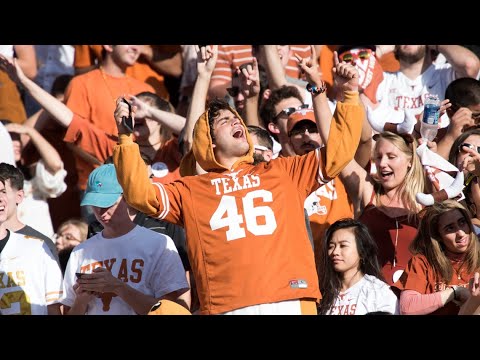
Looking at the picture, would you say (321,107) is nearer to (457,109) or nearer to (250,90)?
(250,90)

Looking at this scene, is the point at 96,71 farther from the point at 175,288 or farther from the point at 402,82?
the point at 175,288

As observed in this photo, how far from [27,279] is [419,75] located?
3696mm

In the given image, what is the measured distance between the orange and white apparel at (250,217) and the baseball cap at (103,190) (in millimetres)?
679

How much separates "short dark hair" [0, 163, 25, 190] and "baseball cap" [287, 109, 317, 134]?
70.6 inches

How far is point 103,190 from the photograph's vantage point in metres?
6.48

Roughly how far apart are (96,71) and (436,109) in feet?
9.83

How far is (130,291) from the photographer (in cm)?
607

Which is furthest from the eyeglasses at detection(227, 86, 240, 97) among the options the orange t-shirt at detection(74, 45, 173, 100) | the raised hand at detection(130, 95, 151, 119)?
the orange t-shirt at detection(74, 45, 173, 100)

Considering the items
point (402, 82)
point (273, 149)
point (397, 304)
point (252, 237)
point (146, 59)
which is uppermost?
point (146, 59)

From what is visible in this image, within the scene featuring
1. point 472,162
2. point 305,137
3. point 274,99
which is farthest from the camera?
point 274,99

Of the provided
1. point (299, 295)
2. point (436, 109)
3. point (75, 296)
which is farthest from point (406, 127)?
point (75, 296)

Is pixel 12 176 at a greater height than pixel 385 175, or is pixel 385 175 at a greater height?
pixel 12 176

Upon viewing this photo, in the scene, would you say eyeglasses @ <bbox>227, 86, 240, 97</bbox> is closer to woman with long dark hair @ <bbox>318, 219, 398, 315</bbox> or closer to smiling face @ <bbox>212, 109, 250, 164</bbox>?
woman with long dark hair @ <bbox>318, 219, 398, 315</bbox>

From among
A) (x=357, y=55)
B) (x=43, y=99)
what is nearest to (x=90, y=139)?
(x=43, y=99)
